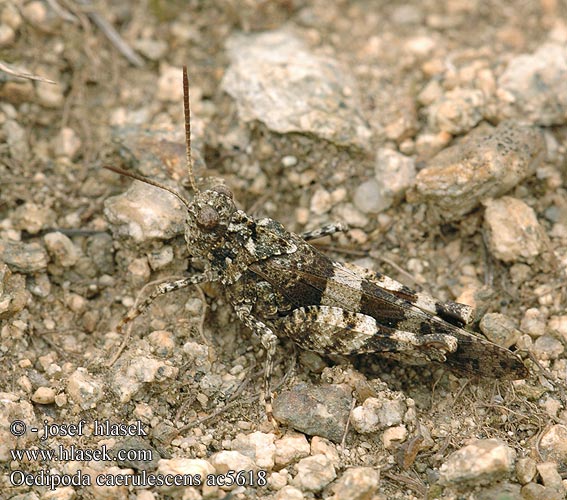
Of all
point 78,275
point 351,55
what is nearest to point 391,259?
point 351,55

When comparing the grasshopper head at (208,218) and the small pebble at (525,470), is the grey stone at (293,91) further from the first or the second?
the small pebble at (525,470)

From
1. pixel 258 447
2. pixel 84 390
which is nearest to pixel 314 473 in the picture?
pixel 258 447

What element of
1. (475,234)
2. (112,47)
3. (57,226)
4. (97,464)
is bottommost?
(97,464)

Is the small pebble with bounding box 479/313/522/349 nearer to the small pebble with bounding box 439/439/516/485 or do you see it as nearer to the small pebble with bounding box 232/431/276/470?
the small pebble with bounding box 439/439/516/485

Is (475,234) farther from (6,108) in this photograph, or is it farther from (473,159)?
(6,108)

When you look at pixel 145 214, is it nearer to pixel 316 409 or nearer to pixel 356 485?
pixel 316 409

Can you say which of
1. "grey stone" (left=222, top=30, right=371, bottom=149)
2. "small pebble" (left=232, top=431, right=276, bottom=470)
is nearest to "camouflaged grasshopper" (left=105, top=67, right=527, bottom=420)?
"small pebble" (left=232, top=431, right=276, bottom=470)
